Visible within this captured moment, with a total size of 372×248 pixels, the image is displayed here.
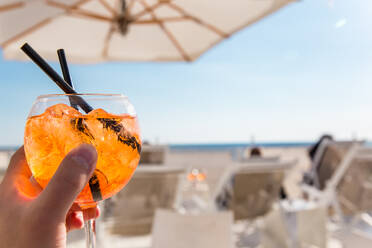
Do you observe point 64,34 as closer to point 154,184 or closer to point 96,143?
point 154,184

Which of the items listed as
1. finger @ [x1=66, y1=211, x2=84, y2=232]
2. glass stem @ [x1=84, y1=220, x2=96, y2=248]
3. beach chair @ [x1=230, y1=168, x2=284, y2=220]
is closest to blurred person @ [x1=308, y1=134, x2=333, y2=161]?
beach chair @ [x1=230, y1=168, x2=284, y2=220]

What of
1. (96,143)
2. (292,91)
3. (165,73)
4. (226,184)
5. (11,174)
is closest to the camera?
(96,143)

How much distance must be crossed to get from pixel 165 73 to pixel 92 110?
95.1 ft

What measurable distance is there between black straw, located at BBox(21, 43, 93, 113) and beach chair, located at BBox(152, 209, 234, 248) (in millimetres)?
1413

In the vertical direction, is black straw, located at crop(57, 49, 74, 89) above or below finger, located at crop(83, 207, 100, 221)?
above

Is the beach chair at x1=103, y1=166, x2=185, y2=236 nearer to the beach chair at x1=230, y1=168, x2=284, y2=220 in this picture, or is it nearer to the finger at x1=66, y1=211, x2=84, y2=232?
the beach chair at x1=230, y1=168, x2=284, y2=220

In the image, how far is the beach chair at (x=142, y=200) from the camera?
A: 3.01m

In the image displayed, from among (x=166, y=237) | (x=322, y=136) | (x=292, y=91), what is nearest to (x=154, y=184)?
(x=166, y=237)

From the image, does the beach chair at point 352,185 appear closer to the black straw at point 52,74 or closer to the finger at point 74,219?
the finger at point 74,219

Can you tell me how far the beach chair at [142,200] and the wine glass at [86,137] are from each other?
93.0 inches

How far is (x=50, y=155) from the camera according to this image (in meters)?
0.56

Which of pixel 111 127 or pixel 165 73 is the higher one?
pixel 165 73

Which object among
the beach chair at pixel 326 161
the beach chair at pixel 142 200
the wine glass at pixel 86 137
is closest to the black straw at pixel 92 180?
the wine glass at pixel 86 137

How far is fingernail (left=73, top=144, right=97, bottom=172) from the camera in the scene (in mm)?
479
